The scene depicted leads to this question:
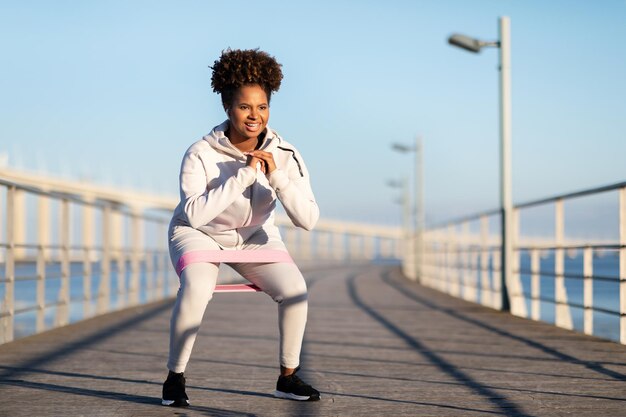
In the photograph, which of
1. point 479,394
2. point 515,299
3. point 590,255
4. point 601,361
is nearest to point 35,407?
point 479,394

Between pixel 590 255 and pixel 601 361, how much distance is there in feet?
9.07

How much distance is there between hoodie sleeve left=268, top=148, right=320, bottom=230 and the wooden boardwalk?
0.84 m

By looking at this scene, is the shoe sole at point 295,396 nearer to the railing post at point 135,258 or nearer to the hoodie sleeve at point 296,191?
the hoodie sleeve at point 296,191

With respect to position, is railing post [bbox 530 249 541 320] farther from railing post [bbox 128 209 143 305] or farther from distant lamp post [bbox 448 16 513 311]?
railing post [bbox 128 209 143 305]

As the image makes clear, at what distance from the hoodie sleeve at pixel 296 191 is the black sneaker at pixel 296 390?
75 cm

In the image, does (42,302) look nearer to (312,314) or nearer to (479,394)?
(312,314)

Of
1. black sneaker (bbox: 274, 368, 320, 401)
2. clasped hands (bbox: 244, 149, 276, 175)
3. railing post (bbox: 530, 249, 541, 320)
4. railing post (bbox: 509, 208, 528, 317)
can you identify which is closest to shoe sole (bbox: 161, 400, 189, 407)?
black sneaker (bbox: 274, 368, 320, 401)

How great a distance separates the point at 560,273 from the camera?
32.7ft

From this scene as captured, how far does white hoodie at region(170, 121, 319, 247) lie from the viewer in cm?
414

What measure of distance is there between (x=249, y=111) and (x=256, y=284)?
807 mm

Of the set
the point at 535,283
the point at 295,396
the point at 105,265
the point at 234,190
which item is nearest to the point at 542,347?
the point at 295,396

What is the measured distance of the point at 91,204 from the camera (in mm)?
10781

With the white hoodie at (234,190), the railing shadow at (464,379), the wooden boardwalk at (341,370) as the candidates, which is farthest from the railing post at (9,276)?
the white hoodie at (234,190)

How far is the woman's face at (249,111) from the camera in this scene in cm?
430
